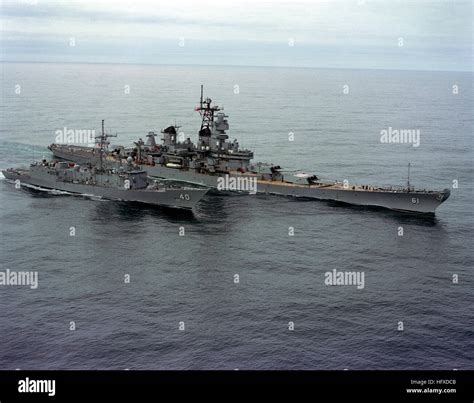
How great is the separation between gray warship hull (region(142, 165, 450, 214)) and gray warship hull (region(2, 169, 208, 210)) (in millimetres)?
14761

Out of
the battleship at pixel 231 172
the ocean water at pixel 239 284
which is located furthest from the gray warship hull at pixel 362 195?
the ocean water at pixel 239 284

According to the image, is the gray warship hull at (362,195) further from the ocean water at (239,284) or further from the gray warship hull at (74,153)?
the gray warship hull at (74,153)

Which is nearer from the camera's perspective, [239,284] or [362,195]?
[239,284]

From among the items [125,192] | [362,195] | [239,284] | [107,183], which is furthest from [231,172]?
[239,284]

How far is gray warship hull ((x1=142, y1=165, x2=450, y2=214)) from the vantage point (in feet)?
239

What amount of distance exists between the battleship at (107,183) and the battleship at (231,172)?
5.06 metres

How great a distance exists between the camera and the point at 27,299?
4381 cm

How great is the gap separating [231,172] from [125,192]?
1993 cm

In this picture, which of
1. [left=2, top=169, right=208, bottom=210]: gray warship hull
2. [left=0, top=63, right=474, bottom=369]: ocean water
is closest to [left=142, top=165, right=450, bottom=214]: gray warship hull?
[left=0, top=63, right=474, bottom=369]: ocean water

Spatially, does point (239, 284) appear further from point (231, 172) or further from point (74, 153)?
point (74, 153)

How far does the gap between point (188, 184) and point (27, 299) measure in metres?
50.4

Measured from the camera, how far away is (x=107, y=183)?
80.1 metres

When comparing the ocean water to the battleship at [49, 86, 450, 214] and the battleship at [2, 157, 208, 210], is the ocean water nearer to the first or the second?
the battleship at [2, 157, 208, 210]

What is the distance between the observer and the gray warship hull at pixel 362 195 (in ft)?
239
